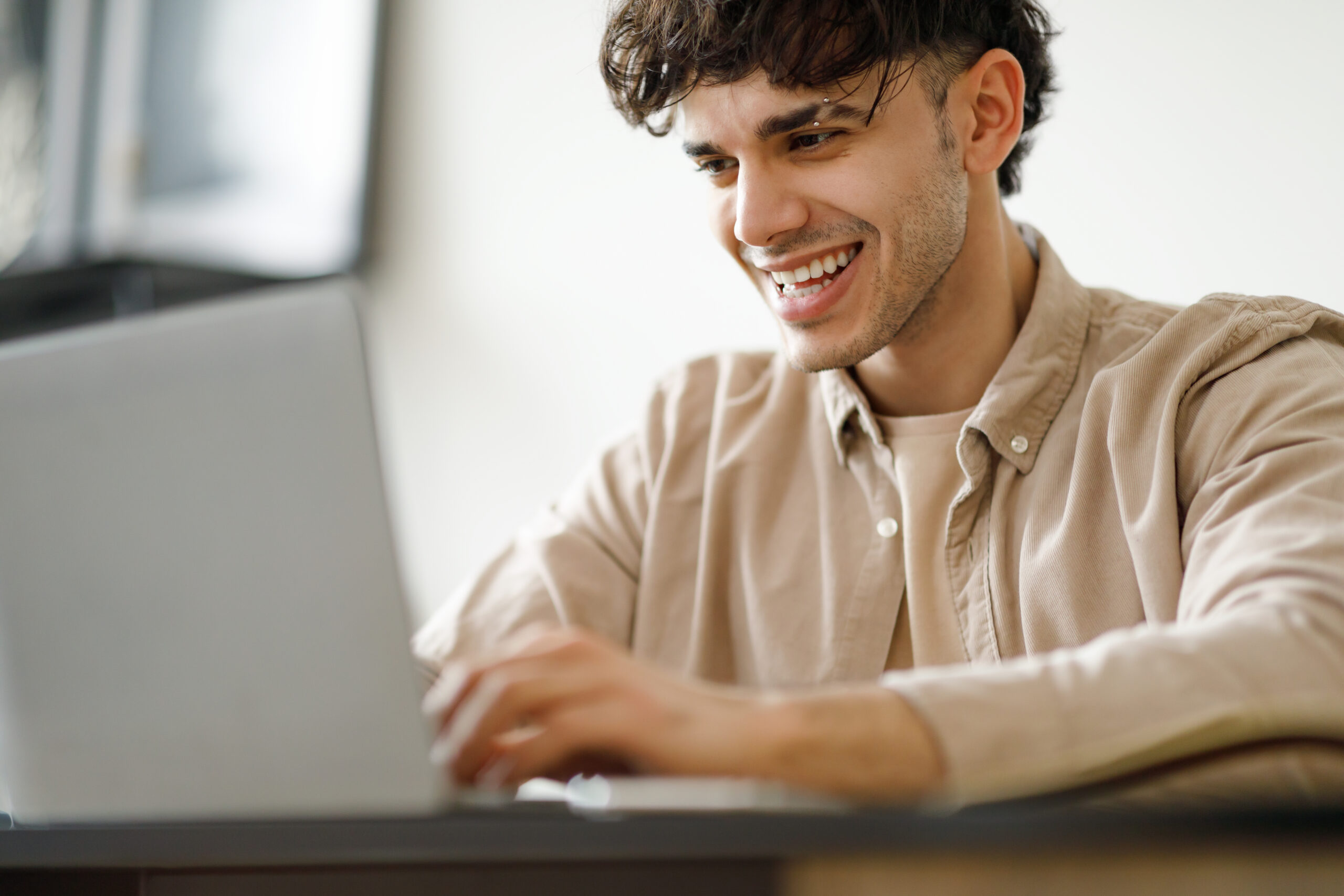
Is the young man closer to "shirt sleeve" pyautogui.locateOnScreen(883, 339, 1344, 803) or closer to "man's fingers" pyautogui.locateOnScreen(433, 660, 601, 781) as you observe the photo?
"shirt sleeve" pyautogui.locateOnScreen(883, 339, 1344, 803)

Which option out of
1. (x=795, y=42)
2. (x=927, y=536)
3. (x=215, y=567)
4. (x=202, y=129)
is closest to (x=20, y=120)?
(x=202, y=129)

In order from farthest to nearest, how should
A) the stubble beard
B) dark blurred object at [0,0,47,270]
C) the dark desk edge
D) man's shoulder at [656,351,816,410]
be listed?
dark blurred object at [0,0,47,270]
man's shoulder at [656,351,816,410]
the stubble beard
the dark desk edge

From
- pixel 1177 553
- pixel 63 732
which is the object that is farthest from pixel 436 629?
pixel 1177 553

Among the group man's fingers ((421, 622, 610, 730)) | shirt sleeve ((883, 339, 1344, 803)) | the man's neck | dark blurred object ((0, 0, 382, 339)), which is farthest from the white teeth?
dark blurred object ((0, 0, 382, 339))

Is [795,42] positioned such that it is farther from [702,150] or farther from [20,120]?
[20,120]

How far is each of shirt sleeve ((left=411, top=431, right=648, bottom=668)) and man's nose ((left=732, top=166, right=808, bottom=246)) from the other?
1.00ft

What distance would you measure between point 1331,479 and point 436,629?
85cm

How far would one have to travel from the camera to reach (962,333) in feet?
4.25

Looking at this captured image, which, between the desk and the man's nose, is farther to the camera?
the man's nose

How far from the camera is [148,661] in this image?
1.92 ft

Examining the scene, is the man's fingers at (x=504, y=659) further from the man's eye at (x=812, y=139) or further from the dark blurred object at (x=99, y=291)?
the dark blurred object at (x=99, y=291)

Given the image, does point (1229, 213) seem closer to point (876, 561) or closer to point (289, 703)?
point (876, 561)

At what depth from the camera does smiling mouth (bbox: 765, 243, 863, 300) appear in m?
1.29

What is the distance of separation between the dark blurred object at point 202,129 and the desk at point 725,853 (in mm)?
2185
